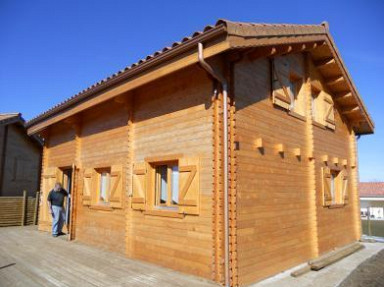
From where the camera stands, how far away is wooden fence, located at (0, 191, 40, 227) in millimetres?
13602

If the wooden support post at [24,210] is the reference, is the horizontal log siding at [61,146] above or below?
above

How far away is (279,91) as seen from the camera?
735 cm

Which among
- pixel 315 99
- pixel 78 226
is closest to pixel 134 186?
pixel 78 226

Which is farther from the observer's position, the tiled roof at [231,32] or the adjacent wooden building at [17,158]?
the adjacent wooden building at [17,158]

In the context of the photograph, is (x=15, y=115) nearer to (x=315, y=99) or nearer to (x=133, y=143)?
(x=133, y=143)

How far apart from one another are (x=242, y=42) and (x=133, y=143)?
147 inches

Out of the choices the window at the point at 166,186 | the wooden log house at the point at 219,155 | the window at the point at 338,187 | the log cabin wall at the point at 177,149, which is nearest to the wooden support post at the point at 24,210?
the wooden log house at the point at 219,155

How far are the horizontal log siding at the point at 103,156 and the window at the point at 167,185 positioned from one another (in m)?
1.21

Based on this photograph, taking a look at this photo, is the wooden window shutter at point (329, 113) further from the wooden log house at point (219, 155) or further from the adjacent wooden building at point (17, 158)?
the adjacent wooden building at point (17, 158)

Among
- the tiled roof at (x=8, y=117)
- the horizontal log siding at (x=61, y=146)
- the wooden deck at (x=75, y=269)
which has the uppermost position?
the tiled roof at (x=8, y=117)

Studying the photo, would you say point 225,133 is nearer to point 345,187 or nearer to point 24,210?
point 345,187

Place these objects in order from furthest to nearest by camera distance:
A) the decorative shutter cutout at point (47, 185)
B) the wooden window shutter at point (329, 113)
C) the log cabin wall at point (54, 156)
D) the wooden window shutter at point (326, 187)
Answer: the decorative shutter cutout at point (47, 185) < the log cabin wall at point (54, 156) < the wooden window shutter at point (329, 113) < the wooden window shutter at point (326, 187)

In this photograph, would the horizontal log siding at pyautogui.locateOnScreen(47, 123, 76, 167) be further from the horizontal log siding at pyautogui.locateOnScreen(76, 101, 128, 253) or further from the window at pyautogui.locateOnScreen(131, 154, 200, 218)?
the window at pyautogui.locateOnScreen(131, 154, 200, 218)

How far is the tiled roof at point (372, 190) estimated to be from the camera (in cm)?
3784
